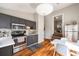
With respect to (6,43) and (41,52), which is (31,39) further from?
(6,43)

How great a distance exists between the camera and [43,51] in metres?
1.03

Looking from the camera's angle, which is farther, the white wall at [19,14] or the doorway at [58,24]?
the doorway at [58,24]

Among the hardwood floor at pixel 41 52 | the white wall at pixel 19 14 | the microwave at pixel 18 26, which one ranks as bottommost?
the hardwood floor at pixel 41 52

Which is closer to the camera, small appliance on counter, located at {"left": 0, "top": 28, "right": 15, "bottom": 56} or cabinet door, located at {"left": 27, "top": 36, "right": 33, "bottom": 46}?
small appliance on counter, located at {"left": 0, "top": 28, "right": 15, "bottom": 56}

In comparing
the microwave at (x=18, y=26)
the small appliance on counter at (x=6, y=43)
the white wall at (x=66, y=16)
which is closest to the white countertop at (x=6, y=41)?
the small appliance on counter at (x=6, y=43)

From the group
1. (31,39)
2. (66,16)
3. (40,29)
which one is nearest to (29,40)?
(31,39)

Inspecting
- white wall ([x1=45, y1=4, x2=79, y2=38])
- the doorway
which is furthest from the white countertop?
the doorway

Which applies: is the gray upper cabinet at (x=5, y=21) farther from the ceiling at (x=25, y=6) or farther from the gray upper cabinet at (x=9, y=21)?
the ceiling at (x=25, y=6)

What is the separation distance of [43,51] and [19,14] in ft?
1.92

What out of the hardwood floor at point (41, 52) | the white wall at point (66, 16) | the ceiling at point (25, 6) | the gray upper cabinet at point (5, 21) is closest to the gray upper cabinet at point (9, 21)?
the gray upper cabinet at point (5, 21)

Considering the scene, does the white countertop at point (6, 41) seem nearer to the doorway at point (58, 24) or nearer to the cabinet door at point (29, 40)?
the cabinet door at point (29, 40)

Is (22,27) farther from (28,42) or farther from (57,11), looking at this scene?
(57,11)

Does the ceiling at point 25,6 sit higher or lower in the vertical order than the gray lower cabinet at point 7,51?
higher

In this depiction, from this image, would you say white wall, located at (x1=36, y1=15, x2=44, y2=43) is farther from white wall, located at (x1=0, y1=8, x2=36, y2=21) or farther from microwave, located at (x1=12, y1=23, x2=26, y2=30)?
microwave, located at (x1=12, y1=23, x2=26, y2=30)
